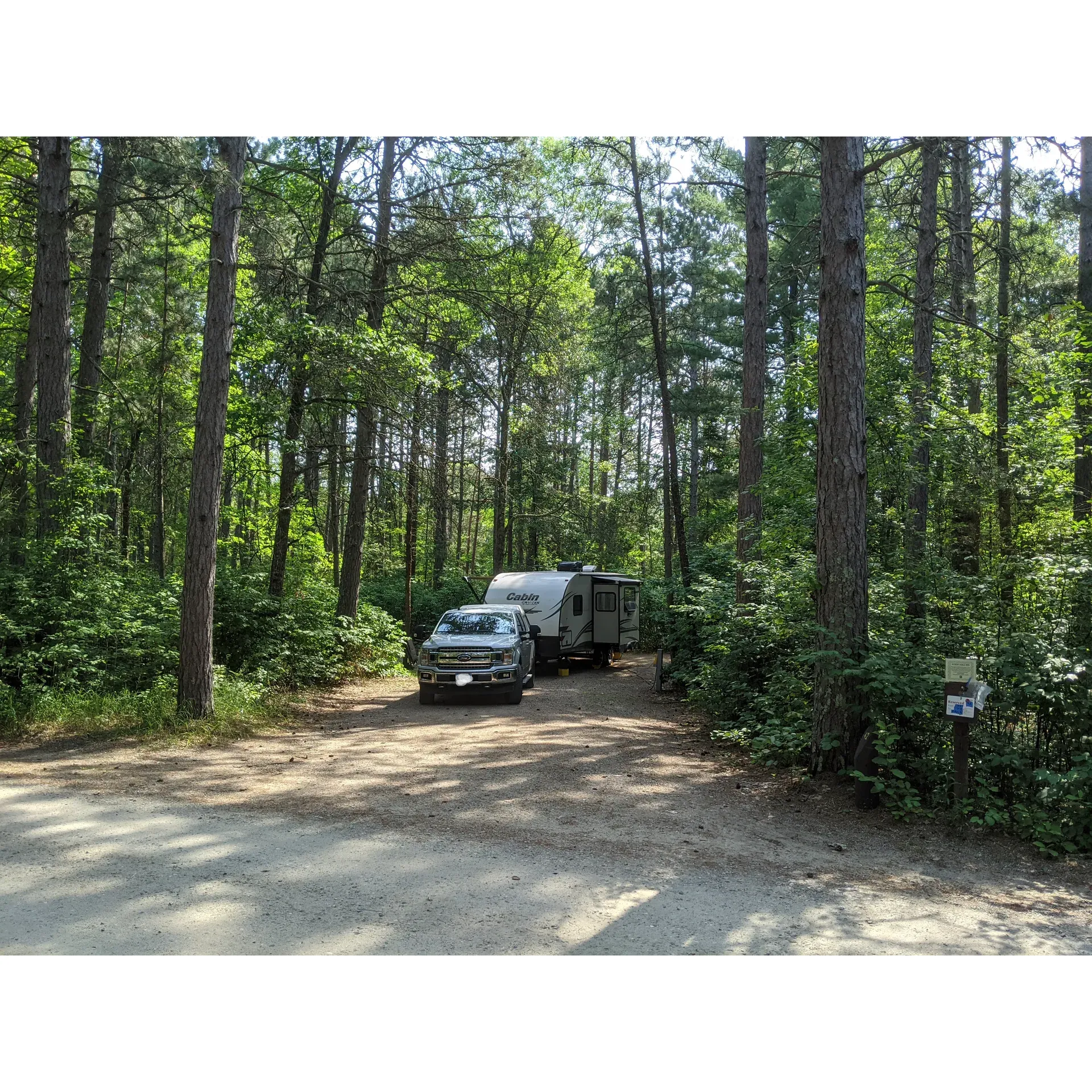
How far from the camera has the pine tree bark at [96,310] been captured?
16203mm

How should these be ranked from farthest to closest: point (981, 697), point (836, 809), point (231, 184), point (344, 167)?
1. point (344, 167)
2. point (231, 184)
3. point (836, 809)
4. point (981, 697)

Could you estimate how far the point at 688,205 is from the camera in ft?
91.6

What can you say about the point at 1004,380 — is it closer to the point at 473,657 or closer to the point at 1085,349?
the point at 1085,349

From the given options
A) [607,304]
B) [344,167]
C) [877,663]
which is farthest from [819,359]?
[607,304]

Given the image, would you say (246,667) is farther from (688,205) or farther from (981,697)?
(688,205)

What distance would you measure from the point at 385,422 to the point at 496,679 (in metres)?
4.94

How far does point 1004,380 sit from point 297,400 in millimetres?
15259

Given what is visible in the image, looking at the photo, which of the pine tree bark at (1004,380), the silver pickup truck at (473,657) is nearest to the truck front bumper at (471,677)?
the silver pickup truck at (473,657)

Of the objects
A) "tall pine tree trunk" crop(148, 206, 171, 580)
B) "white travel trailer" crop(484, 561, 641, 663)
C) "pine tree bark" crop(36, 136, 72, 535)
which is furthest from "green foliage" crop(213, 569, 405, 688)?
"white travel trailer" crop(484, 561, 641, 663)


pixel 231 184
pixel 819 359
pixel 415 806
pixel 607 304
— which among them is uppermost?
pixel 607 304

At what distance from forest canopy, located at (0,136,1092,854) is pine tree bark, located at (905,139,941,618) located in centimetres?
12

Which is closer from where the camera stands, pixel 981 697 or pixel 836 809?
pixel 981 697

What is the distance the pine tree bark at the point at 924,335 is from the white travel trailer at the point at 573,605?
8.36 metres

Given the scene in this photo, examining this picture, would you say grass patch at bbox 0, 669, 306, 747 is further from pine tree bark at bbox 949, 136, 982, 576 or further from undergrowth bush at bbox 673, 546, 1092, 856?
pine tree bark at bbox 949, 136, 982, 576
